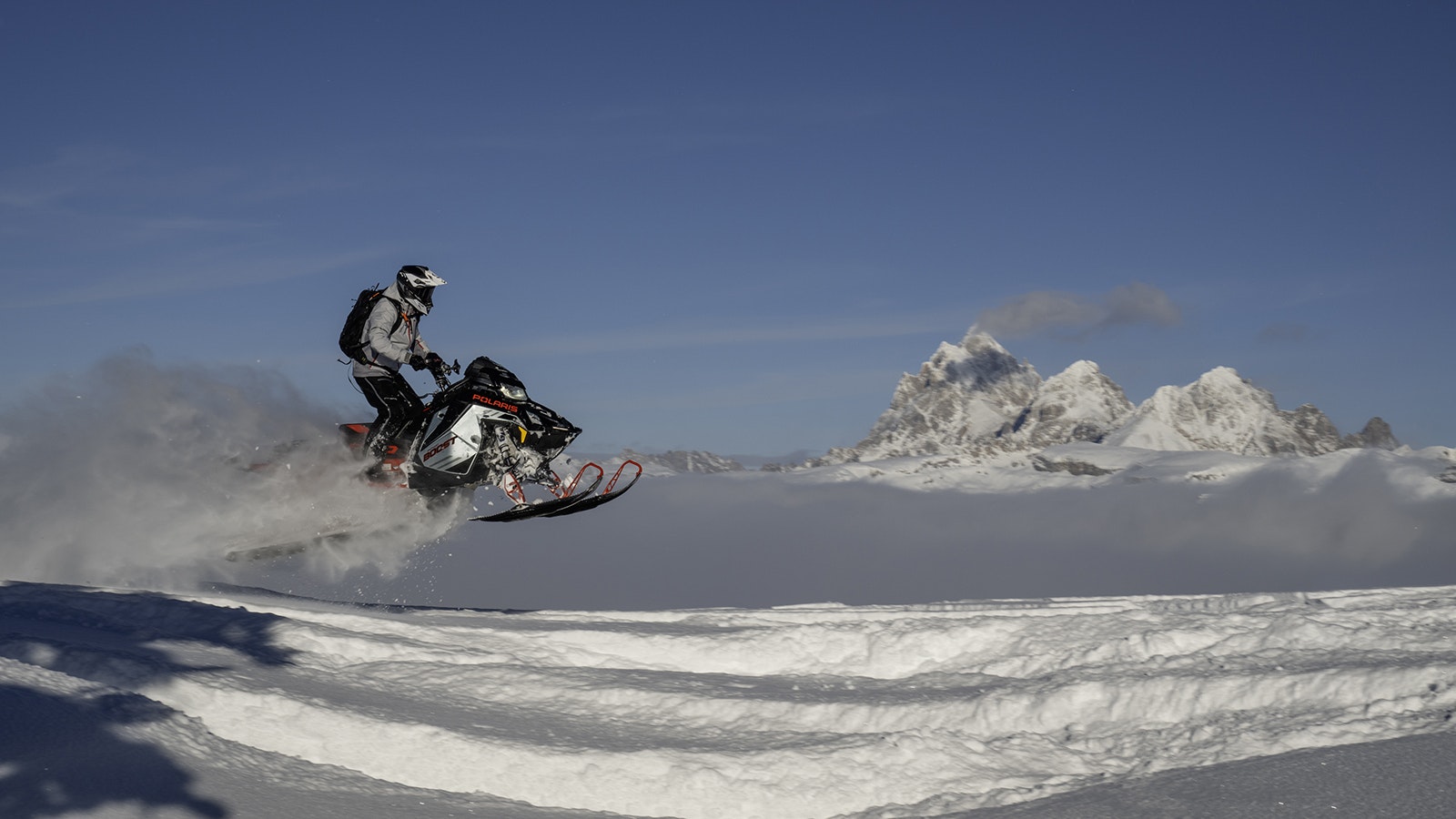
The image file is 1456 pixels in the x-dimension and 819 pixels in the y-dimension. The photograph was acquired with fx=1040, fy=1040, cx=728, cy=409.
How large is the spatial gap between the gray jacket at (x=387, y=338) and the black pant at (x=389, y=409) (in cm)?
15

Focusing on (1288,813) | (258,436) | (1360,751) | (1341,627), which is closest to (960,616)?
(1341,627)

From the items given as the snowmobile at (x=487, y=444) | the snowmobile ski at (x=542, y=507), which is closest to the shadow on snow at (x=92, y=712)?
the snowmobile ski at (x=542, y=507)

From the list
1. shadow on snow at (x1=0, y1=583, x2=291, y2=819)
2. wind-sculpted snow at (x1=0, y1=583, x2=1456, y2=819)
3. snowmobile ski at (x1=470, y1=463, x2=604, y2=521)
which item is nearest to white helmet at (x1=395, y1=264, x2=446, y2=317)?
snowmobile ski at (x1=470, y1=463, x2=604, y2=521)

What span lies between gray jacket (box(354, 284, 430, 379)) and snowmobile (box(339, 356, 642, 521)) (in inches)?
21.1

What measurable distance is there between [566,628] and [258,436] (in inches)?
250

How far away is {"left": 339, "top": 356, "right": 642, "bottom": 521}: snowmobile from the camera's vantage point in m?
13.7

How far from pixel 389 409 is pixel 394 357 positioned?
0.77 meters

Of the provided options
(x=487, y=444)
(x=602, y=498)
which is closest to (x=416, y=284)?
(x=487, y=444)

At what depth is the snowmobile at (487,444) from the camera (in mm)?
13695

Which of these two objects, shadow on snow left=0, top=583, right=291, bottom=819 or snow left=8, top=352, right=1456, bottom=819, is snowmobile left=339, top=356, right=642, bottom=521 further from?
shadow on snow left=0, top=583, right=291, bottom=819

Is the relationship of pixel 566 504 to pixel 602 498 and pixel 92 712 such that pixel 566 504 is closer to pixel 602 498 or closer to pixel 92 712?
pixel 602 498

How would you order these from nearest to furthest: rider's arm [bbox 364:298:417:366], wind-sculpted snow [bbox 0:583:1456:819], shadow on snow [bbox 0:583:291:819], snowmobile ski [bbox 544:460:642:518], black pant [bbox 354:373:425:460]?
shadow on snow [bbox 0:583:291:819], wind-sculpted snow [bbox 0:583:1456:819], rider's arm [bbox 364:298:417:366], snowmobile ski [bbox 544:460:642:518], black pant [bbox 354:373:425:460]

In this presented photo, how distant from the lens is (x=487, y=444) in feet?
45.0

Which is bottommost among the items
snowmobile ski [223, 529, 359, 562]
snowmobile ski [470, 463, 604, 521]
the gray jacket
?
snowmobile ski [223, 529, 359, 562]
